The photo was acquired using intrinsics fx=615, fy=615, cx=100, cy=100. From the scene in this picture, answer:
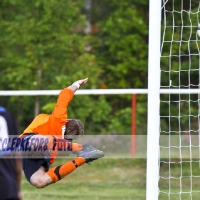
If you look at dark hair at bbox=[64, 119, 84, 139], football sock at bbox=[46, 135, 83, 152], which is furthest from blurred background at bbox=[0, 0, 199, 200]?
football sock at bbox=[46, 135, 83, 152]

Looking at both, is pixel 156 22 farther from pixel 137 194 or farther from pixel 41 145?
pixel 137 194

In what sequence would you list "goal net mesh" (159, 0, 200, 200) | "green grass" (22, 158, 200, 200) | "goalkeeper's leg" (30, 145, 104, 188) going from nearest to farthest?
1. "goalkeeper's leg" (30, 145, 104, 188)
2. "green grass" (22, 158, 200, 200)
3. "goal net mesh" (159, 0, 200, 200)

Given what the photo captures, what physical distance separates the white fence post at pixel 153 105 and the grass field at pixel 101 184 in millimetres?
2250

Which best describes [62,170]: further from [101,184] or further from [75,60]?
[75,60]

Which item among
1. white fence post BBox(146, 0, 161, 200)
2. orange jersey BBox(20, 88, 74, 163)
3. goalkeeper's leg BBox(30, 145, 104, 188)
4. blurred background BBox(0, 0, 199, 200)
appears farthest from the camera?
blurred background BBox(0, 0, 199, 200)

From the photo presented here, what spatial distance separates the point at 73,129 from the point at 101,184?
3.51 metres

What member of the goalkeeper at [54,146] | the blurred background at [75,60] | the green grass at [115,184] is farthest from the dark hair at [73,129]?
the blurred background at [75,60]

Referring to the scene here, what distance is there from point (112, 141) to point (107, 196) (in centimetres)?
266

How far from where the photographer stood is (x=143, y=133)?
37.0 feet

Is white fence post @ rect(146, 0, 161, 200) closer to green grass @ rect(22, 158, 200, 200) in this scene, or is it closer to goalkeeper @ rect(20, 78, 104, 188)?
goalkeeper @ rect(20, 78, 104, 188)

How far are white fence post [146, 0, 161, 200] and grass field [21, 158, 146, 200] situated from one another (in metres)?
2.25

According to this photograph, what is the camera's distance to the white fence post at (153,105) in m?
6.32

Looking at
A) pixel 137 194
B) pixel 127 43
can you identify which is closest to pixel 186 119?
pixel 127 43

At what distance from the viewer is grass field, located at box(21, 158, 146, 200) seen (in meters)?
8.75
